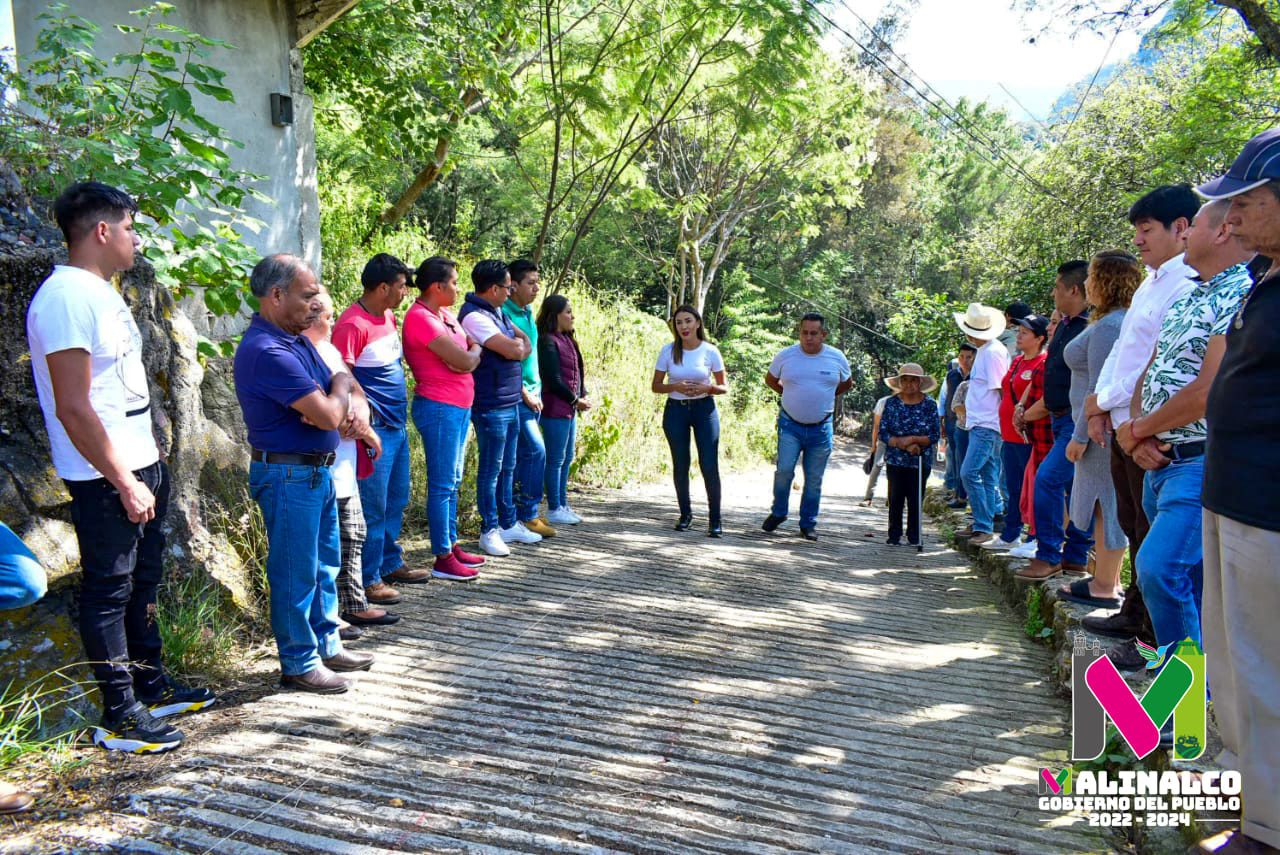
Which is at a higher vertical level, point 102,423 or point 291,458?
point 102,423

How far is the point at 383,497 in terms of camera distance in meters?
5.39

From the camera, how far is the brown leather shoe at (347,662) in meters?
4.30

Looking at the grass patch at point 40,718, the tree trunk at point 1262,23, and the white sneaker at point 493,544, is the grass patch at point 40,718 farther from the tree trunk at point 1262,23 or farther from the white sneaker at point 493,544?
the tree trunk at point 1262,23

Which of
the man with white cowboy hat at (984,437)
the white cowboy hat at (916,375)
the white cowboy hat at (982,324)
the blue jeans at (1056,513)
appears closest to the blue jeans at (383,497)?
the blue jeans at (1056,513)

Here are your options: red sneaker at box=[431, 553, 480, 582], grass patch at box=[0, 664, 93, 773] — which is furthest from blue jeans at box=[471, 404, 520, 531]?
grass patch at box=[0, 664, 93, 773]

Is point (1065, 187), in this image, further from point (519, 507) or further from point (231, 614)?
point (231, 614)

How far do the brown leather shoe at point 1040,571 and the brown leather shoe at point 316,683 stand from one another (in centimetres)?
430

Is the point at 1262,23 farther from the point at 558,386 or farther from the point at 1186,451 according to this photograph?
the point at 558,386

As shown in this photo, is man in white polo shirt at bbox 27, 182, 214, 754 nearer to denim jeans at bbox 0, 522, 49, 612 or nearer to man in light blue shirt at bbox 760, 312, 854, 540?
denim jeans at bbox 0, 522, 49, 612

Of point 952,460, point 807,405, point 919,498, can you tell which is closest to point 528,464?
point 807,405

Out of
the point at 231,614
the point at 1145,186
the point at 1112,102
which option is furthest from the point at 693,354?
the point at 1112,102

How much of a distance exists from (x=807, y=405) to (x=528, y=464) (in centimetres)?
261

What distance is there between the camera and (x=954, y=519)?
943 cm

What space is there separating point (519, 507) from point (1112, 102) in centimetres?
1513
